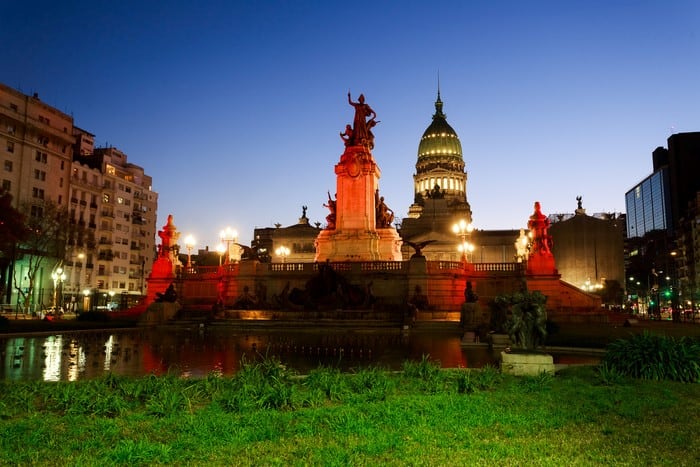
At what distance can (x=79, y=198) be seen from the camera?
85.9 meters

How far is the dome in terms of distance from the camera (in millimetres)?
140475

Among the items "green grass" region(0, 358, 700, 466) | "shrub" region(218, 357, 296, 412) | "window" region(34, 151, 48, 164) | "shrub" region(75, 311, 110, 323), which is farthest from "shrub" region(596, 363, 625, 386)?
"window" region(34, 151, 48, 164)

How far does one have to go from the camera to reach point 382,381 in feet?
36.9

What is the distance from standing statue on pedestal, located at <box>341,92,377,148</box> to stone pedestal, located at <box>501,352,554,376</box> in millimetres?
46742

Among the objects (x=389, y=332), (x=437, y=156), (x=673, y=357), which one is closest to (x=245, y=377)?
(x=673, y=357)

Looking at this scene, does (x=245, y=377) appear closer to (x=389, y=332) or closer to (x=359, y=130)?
(x=389, y=332)

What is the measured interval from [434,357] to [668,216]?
175 metres

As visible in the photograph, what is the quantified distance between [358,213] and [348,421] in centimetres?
4869

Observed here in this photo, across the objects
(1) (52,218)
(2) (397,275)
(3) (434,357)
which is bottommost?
(3) (434,357)

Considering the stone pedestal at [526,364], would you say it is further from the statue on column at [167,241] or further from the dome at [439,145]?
the dome at [439,145]

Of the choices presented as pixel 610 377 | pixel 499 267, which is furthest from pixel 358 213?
pixel 610 377

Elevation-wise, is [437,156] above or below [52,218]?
above

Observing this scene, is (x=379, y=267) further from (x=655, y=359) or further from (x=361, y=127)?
(x=655, y=359)

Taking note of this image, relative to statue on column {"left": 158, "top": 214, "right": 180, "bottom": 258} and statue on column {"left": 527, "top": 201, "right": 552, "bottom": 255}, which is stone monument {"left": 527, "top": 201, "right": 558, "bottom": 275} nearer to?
statue on column {"left": 527, "top": 201, "right": 552, "bottom": 255}
